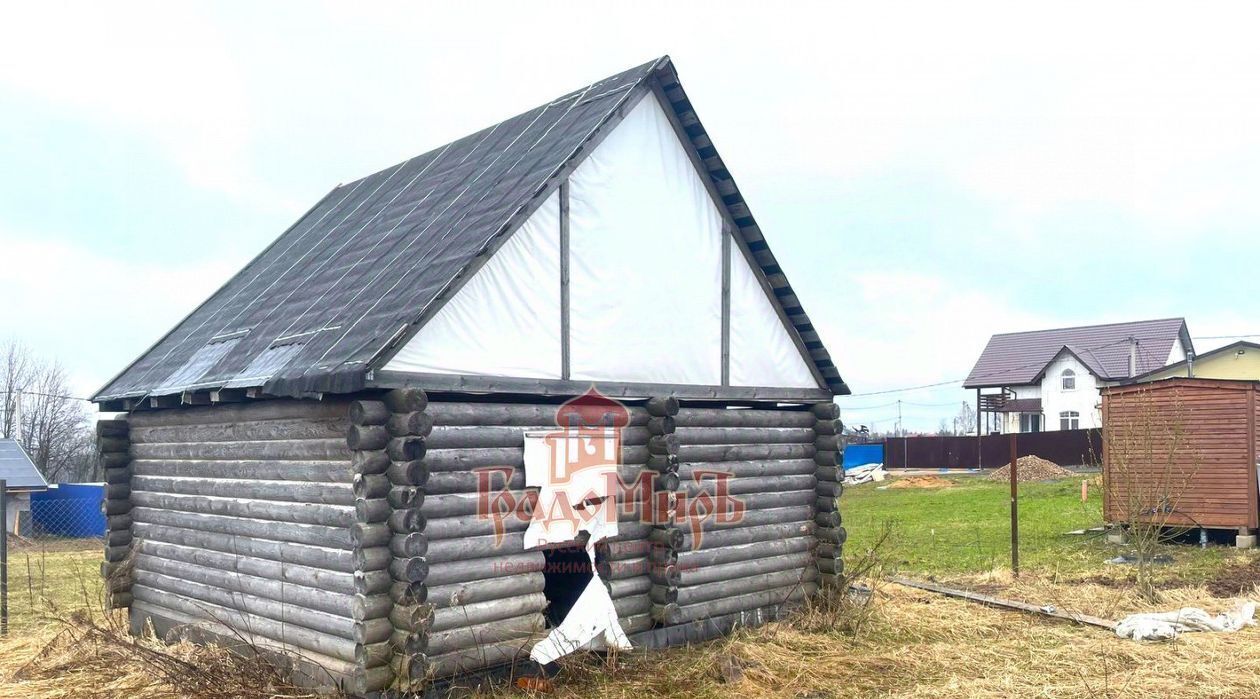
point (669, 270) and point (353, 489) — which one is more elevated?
point (669, 270)

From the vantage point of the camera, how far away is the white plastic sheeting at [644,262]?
32.9ft

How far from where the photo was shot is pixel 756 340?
11.9m

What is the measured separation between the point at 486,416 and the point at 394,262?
2163 mm

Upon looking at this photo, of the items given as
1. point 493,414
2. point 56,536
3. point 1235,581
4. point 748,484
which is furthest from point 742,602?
point 56,536

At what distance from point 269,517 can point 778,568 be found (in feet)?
18.9

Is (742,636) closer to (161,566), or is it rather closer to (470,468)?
(470,468)

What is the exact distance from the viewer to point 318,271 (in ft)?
38.0

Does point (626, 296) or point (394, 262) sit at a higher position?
point (394, 262)

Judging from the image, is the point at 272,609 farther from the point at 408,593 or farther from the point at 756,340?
the point at 756,340

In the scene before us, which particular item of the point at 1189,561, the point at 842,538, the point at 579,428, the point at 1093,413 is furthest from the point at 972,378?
the point at 579,428

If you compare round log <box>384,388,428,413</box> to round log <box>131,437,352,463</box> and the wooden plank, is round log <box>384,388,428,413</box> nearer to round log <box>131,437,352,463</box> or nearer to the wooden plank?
round log <box>131,437,352,463</box>

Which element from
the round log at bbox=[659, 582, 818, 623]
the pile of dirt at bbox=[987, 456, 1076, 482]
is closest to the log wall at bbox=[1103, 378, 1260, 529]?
the round log at bbox=[659, 582, 818, 623]

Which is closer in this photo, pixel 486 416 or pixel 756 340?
pixel 486 416

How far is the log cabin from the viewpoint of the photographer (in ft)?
27.5
